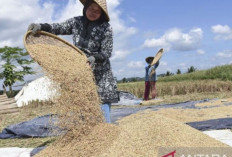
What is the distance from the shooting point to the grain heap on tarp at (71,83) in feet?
11.1

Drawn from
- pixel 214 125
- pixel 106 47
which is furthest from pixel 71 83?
pixel 214 125

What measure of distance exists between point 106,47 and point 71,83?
0.58 meters

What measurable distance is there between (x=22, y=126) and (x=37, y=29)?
2.70m

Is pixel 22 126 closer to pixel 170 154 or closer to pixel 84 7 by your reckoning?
pixel 84 7

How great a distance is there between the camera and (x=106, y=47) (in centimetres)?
364

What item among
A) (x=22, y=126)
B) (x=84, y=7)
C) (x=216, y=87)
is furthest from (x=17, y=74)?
(x=84, y=7)

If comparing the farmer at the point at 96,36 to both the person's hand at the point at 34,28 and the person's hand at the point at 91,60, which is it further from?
the person's hand at the point at 91,60

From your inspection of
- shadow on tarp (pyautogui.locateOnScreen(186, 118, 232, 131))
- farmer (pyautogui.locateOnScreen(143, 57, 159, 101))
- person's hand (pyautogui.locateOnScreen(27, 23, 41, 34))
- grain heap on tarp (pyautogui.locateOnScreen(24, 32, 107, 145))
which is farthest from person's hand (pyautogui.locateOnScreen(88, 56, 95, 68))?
farmer (pyautogui.locateOnScreen(143, 57, 159, 101))

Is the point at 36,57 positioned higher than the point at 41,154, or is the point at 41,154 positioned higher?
the point at 36,57

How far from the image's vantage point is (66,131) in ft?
12.0

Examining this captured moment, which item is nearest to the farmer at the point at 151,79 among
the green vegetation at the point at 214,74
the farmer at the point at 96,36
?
the green vegetation at the point at 214,74

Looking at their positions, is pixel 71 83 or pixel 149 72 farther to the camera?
pixel 149 72

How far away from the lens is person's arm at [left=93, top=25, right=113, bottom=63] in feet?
11.6

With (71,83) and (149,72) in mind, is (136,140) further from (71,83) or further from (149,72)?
(149,72)
